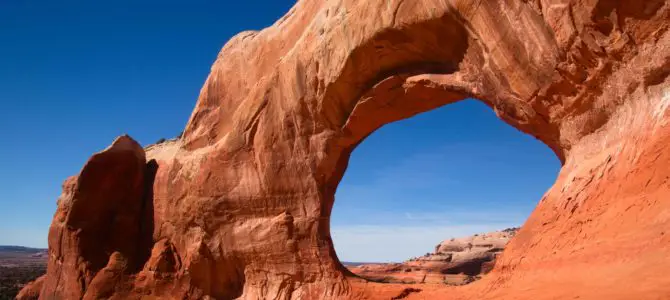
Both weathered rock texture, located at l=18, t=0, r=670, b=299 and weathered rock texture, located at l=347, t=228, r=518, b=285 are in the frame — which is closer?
weathered rock texture, located at l=18, t=0, r=670, b=299

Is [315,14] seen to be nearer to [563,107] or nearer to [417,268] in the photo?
[563,107]

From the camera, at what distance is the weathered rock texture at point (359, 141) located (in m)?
6.14

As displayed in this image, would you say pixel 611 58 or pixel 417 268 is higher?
pixel 611 58

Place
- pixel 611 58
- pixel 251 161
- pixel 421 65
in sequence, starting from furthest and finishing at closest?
1. pixel 251 161
2. pixel 421 65
3. pixel 611 58

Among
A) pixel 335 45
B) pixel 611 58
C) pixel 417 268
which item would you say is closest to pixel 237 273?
pixel 335 45

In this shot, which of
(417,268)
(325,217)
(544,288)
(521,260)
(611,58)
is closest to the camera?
(544,288)

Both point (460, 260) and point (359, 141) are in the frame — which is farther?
point (460, 260)

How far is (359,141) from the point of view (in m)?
12.2

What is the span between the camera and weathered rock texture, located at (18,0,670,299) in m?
6.14

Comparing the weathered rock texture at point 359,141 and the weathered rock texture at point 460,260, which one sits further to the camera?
the weathered rock texture at point 460,260

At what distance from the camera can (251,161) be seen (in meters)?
12.9

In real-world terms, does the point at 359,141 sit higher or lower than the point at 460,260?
higher

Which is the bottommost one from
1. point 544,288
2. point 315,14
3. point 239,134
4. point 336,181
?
point 544,288

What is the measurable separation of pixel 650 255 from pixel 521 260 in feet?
7.97
